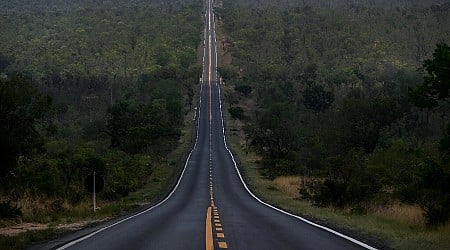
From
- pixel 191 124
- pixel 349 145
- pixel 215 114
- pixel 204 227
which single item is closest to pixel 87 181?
pixel 204 227

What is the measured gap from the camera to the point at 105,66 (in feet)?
520

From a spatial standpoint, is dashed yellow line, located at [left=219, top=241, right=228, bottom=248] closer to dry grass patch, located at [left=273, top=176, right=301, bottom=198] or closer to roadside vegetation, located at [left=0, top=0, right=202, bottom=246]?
roadside vegetation, located at [left=0, top=0, right=202, bottom=246]

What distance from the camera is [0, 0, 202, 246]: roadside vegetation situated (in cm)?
2525

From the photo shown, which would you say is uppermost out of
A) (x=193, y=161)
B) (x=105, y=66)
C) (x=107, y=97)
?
(x=105, y=66)

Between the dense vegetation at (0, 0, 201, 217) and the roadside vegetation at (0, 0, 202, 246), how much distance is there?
0.10m

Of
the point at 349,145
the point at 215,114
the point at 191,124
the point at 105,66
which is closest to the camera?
the point at 349,145

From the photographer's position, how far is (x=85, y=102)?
122188 millimetres

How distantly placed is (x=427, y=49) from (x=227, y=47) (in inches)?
2273

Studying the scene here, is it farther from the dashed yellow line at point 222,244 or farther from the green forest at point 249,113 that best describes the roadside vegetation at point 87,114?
the dashed yellow line at point 222,244

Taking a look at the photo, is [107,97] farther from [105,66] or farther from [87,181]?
[87,181]

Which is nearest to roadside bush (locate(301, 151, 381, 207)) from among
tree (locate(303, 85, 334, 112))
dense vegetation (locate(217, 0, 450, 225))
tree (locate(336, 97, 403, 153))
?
dense vegetation (locate(217, 0, 450, 225))

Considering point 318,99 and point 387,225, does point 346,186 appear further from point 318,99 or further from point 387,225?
point 318,99

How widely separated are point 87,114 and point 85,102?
7.81m

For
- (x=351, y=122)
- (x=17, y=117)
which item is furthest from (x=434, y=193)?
(x=351, y=122)
